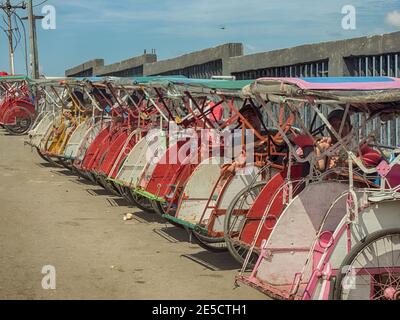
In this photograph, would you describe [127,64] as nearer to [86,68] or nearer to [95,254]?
[86,68]

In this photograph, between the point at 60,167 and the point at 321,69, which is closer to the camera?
the point at 321,69

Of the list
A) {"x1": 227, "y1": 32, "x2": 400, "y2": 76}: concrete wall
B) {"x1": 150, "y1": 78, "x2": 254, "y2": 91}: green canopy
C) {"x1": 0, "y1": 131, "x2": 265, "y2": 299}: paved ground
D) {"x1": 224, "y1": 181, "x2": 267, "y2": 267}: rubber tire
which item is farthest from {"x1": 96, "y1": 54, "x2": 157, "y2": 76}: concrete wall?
{"x1": 224, "y1": 181, "x2": 267, "y2": 267}: rubber tire

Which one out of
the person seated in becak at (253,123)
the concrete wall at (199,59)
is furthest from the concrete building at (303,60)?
the person seated in becak at (253,123)

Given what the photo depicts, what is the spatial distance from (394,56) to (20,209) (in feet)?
19.0

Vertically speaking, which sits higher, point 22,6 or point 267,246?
point 22,6

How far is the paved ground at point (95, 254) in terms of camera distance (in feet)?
19.7

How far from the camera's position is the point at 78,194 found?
450 inches

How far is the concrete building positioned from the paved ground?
11.6 feet

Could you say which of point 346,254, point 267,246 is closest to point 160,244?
point 267,246

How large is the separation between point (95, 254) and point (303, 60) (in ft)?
17.5

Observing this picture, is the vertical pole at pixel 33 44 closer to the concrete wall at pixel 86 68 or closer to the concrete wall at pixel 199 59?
the concrete wall at pixel 86 68

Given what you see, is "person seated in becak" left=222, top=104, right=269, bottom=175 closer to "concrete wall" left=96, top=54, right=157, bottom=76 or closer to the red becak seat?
the red becak seat

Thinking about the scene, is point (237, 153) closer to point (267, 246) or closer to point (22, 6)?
point (267, 246)

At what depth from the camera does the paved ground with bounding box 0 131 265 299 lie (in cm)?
602
